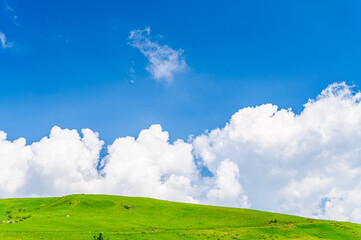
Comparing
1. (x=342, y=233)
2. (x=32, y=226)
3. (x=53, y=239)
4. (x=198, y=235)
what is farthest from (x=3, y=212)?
(x=342, y=233)

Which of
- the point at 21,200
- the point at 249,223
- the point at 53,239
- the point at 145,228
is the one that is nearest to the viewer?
the point at 53,239

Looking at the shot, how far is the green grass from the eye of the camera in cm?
5733

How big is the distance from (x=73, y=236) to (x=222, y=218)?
44.5 m

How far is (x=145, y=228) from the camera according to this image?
213ft

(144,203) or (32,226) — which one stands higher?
(144,203)

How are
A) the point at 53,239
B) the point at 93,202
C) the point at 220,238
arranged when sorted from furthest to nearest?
the point at 93,202
the point at 220,238
the point at 53,239

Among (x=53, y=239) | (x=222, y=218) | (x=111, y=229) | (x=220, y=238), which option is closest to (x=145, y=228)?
(x=111, y=229)

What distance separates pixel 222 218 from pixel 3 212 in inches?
2570

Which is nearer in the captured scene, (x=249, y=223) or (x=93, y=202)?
(x=249, y=223)

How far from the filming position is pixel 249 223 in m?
77.5

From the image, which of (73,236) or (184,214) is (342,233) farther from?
(73,236)

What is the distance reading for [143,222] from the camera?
236 feet

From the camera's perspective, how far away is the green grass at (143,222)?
188 ft

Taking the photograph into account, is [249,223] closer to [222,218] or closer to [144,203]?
[222,218]
